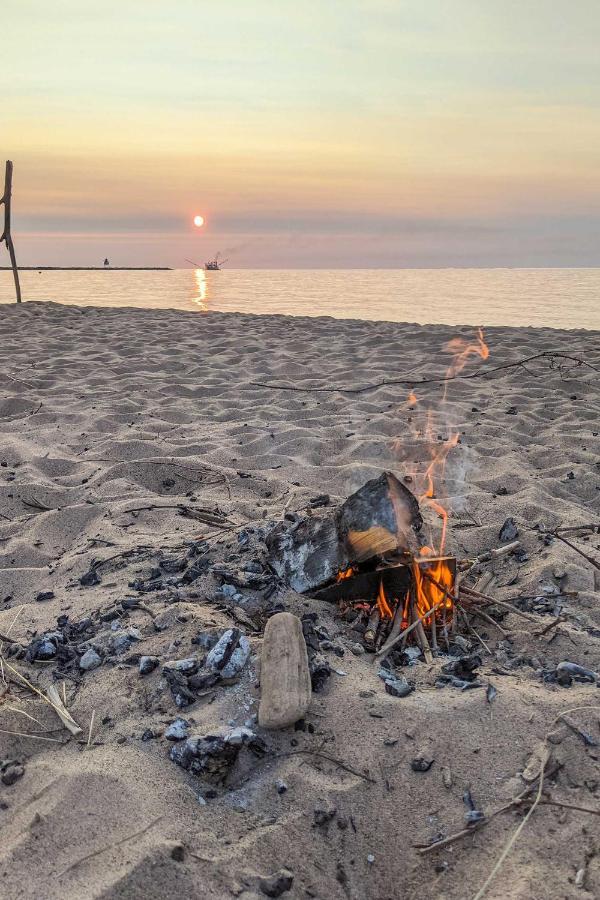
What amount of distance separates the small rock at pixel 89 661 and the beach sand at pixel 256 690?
0.07ft

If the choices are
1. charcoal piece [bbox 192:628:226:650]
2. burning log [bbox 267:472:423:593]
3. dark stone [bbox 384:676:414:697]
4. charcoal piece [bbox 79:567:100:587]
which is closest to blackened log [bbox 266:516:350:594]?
burning log [bbox 267:472:423:593]

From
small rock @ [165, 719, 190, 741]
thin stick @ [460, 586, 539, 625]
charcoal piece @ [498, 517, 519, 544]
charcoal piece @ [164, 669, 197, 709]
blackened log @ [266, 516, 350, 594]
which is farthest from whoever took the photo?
charcoal piece @ [498, 517, 519, 544]

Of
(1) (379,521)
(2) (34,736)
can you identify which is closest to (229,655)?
(2) (34,736)

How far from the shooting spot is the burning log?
8.32 feet

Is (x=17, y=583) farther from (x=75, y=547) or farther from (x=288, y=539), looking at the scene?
(x=288, y=539)

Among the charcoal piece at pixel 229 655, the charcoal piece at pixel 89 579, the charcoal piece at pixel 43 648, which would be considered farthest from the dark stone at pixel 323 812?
the charcoal piece at pixel 89 579

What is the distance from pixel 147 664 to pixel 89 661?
0.23m

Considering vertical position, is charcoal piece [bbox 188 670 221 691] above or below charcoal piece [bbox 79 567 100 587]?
above

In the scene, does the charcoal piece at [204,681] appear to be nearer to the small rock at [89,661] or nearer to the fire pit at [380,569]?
the small rock at [89,661]

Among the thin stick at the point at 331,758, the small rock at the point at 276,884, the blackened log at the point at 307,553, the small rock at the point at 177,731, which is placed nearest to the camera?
the small rock at the point at 276,884

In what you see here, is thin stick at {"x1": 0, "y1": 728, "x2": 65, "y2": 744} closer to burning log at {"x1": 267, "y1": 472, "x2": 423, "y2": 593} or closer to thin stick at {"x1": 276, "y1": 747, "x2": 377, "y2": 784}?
thin stick at {"x1": 276, "y1": 747, "x2": 377, "y2": 784}

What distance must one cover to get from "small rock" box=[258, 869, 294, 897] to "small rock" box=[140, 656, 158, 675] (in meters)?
0.83

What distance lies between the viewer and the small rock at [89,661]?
90.0 inches

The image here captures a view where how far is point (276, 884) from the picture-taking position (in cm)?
151
